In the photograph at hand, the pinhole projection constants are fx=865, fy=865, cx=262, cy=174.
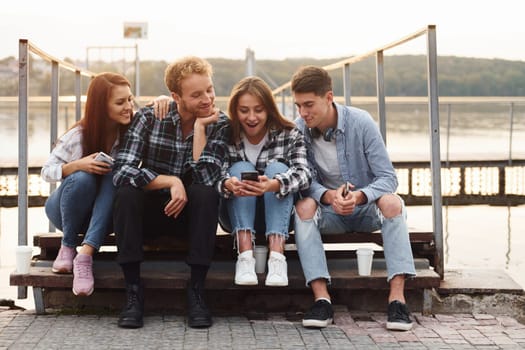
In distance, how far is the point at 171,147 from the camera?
3.67 meters

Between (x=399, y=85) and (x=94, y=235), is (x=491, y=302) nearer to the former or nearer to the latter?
(x=94, y=235)

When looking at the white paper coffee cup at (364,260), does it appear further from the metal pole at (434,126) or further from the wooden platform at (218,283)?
the metal pole at (434,126)

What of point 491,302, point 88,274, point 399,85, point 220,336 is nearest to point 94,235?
point 88,274

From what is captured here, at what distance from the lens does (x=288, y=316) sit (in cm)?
365

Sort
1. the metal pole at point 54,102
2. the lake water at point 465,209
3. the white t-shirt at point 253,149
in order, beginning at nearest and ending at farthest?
the white t-shirt at point 253,149 → the metal pole at point 54,102 → the lake water at point 465,209

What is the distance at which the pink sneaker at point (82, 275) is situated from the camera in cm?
346

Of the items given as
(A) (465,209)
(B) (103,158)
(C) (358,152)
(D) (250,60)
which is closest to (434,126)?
(C) (358,152)

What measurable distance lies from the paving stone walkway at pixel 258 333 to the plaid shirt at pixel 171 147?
62cm

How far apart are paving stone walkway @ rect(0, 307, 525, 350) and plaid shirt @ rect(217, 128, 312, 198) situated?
0.56 metres

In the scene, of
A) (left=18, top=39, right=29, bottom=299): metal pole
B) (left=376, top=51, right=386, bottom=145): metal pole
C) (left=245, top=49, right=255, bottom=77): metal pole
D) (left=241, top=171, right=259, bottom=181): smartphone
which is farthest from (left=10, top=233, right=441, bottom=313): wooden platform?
(left=245, top=49, right=255, bottom=77): metal pole

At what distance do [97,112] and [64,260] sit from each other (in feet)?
2.07

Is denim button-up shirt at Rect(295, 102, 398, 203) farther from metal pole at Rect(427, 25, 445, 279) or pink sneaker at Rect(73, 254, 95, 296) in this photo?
pink sneaker at Rect(73, 254, 95, 296)

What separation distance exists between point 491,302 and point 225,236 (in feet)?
3.95

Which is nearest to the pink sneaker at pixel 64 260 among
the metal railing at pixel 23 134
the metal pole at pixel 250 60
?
the metal railing at pixel 23 134
